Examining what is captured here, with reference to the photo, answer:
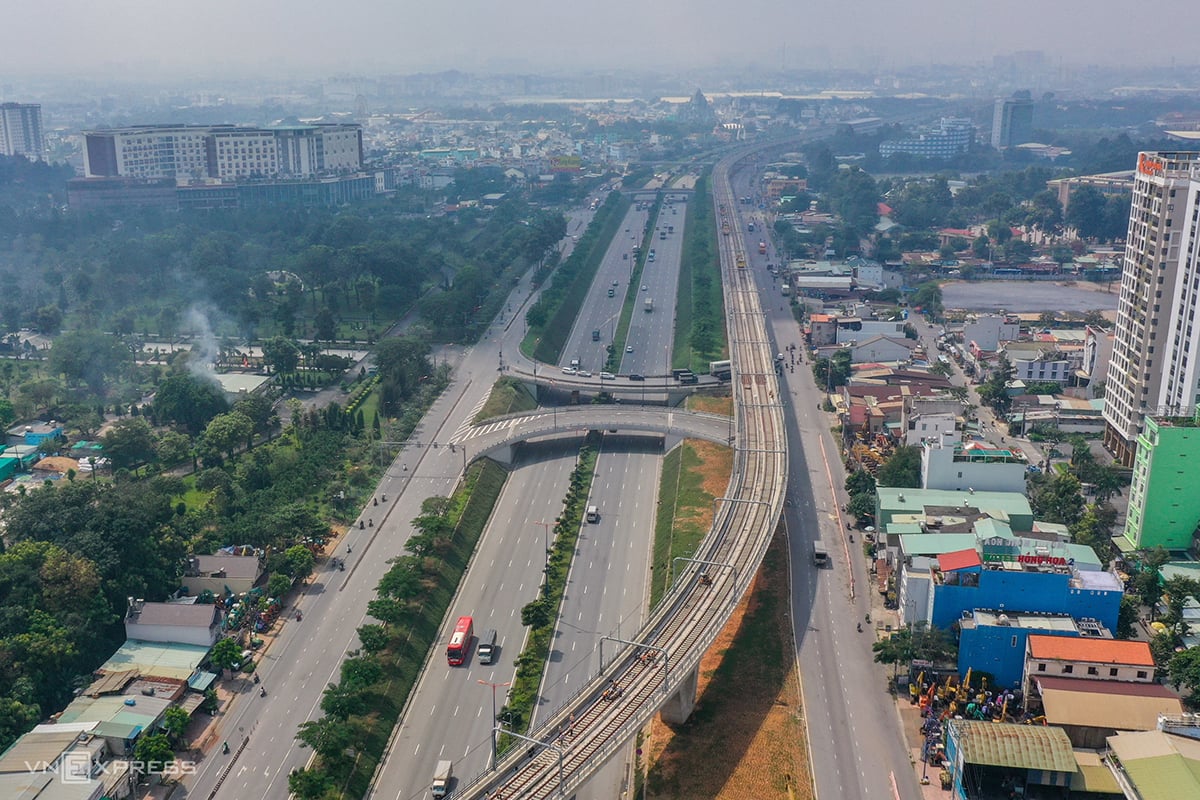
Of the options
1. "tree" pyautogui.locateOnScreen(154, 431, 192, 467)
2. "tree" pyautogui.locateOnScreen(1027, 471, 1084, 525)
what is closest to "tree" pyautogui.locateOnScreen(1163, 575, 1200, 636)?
"tree" pyautogui.locateOnScreen(1027, 471, 1084, 525)

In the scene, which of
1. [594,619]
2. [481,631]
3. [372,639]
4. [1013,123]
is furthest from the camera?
[1013,123]

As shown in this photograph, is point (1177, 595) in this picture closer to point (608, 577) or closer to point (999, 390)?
point (608, 577)

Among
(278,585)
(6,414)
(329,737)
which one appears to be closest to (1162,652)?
(329,737)

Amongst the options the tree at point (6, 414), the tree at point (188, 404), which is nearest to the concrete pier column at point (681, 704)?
the tree at point (188, 404)

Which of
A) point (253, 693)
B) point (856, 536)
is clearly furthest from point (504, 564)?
point (856, 536)

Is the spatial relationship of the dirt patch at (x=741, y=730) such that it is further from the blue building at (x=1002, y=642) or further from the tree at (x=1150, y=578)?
the tree at (x=1150, y=578)

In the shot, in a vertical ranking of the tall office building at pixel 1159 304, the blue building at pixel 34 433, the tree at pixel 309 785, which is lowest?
the tree at pixel 309 785
